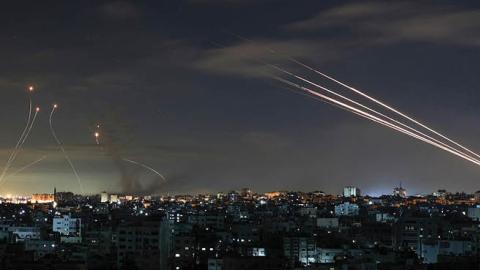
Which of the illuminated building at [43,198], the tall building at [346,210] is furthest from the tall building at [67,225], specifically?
the illuminated building at [43,198]

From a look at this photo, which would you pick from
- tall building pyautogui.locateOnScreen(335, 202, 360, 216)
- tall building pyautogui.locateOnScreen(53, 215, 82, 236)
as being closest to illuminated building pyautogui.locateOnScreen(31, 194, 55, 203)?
tall building pyautogui.locateOnScreen(335, 202, 360, 216)

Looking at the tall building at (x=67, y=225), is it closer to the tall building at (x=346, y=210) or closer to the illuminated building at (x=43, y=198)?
the tall building at (x=346, y=210)

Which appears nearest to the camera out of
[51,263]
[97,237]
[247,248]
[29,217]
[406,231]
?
[51,263]

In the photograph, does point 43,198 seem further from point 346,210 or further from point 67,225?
point 67,225

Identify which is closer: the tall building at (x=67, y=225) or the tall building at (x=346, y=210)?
the tall building at (x=67, y=225)

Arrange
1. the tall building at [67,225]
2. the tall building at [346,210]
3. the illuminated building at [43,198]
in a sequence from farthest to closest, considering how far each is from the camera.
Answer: the illuminated building at [43,198], the tall building at [346,210], the tall building at [67,225]

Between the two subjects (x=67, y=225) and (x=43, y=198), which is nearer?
(x=67, y=225)

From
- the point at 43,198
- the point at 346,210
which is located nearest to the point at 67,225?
the point at 346,210

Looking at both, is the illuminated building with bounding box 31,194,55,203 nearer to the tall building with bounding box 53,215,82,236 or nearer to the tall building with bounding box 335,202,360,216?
the tall building with bounding box 335,202,360,216

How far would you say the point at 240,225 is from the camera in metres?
29.9

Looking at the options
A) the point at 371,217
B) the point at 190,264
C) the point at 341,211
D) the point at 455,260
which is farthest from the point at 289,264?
the point at 341,211

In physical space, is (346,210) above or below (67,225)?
above

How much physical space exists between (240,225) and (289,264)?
11.6 metres

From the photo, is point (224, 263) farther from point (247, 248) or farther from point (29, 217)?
point (29, 217)
